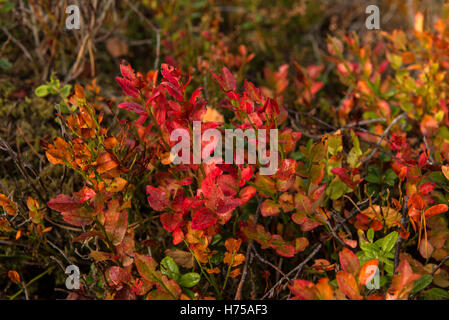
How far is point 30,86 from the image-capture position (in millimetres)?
1653

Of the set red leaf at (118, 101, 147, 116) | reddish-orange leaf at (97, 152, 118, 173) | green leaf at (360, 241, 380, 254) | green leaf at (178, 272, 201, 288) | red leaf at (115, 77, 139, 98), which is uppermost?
red leaf at (115, 77, 139, 98)

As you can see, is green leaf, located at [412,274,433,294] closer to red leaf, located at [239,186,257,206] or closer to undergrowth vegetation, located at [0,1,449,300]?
undergrowth vegetation, located at [0,1,449,300]

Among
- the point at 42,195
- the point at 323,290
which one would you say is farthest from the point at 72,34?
the point at 323,290

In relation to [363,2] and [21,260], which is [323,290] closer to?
[21,260]

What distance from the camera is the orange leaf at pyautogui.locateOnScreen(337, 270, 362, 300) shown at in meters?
0.80

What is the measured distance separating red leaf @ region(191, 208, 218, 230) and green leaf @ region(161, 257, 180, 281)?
122mm

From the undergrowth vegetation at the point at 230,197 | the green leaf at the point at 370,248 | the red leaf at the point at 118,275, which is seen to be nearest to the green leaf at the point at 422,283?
the undergrowth vegetation at the point at 230,197

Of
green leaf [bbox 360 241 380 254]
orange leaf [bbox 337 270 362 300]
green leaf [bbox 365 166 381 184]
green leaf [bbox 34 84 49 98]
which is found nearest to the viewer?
orange leaf [bbox 337 270 362 300]

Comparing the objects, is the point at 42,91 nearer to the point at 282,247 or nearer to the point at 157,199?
the point at 157,199

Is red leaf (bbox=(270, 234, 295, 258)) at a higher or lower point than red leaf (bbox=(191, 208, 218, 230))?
lower

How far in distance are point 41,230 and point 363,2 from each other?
2223 mm

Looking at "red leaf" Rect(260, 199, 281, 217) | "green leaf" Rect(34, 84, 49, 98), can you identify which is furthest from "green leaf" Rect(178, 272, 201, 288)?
"green leaf" Rect(34, 84, 49, 98)

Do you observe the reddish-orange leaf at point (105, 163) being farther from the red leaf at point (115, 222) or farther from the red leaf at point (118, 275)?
the red leaf at point (118, 275)

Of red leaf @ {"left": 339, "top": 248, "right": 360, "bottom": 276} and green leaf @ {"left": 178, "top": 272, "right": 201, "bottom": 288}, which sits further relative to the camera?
green leaf @ {"left": 178, "top": 272, "right": 201, "bottom": 288}
